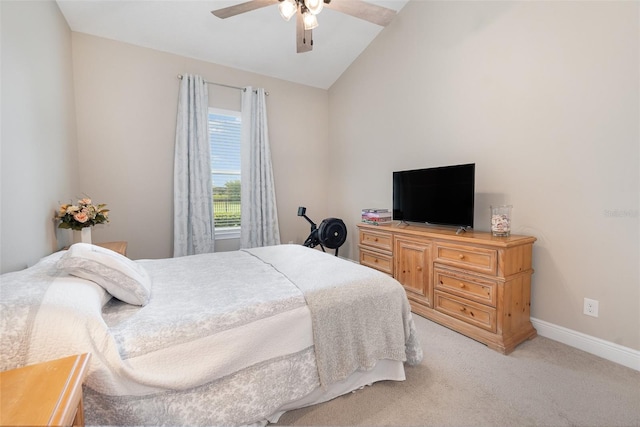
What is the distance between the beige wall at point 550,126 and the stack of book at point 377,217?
69 centimetres

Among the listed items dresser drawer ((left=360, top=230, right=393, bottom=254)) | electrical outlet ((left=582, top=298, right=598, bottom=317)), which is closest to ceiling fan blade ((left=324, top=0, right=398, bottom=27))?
dresser drawer ((left=360, top=230, right=393, bottom=254))

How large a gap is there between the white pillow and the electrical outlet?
2878 mm

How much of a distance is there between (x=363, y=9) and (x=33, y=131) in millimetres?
2483

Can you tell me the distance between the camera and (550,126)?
212 centimetres

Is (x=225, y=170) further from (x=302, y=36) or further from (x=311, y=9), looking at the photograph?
(x=311, y=9)

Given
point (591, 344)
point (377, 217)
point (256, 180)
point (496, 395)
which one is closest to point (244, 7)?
point (256, 180)

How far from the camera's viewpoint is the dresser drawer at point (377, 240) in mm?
2953

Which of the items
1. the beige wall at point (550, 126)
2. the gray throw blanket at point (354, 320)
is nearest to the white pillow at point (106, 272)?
the gray throw blanket at point (354, 320)

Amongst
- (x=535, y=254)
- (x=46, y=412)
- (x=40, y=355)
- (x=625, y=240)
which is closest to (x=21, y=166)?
(x=40, y=355)

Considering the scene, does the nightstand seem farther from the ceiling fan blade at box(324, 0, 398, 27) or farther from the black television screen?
the black television screen

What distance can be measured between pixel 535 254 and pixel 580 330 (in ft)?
1.95

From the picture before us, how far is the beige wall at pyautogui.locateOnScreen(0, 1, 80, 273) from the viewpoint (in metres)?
1.56

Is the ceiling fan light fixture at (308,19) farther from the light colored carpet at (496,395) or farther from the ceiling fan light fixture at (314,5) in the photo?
the light colored carpet at (496,395)

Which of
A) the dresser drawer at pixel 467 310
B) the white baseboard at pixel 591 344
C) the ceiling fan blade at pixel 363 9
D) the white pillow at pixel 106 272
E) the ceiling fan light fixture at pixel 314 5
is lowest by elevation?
the white baseboard at pixel 591 344
